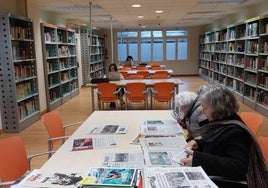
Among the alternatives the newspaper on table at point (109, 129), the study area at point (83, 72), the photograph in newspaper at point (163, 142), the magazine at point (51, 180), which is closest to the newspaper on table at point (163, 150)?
the photograph in newspaper at point (163, 142)

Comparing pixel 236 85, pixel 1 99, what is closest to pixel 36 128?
pixel 1 99

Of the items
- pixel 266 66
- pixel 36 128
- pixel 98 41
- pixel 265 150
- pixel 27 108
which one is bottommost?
pixel 36 128

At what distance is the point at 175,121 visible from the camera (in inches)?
103

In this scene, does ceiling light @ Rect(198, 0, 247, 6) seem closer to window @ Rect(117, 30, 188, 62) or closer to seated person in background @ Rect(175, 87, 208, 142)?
seated person in background @ Rect(175, 87, 208, 142)

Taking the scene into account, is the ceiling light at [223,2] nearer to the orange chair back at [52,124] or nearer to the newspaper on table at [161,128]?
the newspaper on table at [161,128]

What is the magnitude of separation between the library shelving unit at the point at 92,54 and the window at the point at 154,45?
5.22 ft

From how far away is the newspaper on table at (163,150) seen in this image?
165 cm

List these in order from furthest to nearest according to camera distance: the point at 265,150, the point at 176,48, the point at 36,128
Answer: the point at 176,48 < the point at 36,128 < the point at 265,150

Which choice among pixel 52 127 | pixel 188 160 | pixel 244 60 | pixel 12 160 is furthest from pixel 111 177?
pixel 244 60

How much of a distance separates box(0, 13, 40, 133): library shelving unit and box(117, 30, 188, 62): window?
9453 millimetres

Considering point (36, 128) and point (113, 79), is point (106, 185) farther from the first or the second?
point (113, 79)

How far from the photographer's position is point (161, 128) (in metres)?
2.38

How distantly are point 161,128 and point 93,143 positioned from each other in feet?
2.17

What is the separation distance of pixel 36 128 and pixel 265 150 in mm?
4473
